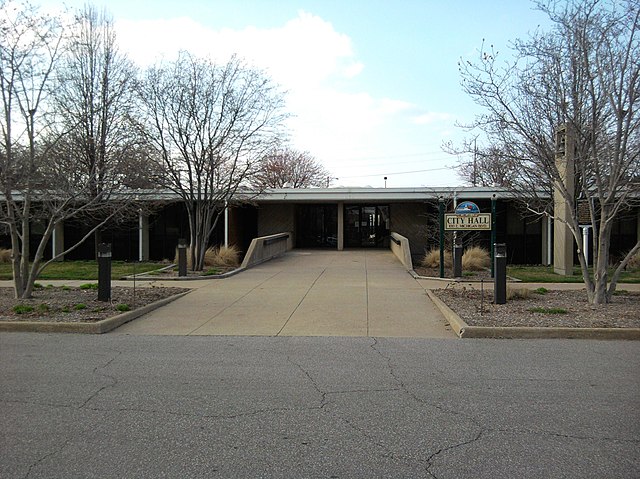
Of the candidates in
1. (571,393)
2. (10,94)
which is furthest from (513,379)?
(10,94)

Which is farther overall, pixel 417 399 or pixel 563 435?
pixel 417 399

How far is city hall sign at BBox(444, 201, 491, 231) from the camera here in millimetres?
17422

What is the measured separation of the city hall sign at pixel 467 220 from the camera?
17.4 meters

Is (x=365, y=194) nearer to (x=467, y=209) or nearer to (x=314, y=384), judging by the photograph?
(x=467, y=209)

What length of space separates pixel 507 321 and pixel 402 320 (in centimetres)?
183

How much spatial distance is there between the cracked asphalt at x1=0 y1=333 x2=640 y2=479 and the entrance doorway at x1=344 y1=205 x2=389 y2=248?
25.0m

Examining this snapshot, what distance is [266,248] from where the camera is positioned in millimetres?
24188

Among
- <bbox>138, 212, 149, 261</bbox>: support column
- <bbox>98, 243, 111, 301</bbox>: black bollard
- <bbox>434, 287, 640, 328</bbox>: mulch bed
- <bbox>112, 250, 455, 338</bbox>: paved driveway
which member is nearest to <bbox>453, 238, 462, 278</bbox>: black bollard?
<bbox>112, 250, 455, 338</bbox>: paved driveway

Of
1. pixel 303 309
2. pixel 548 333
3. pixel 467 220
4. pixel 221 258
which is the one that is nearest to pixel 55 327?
pixel 303 309

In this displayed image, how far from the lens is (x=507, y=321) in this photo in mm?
9797

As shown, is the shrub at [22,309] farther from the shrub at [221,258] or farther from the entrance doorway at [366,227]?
the entrance doorway at [366,227]

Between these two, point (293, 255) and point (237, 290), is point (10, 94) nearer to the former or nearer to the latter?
point (237, 290)

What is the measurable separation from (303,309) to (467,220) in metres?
7.70

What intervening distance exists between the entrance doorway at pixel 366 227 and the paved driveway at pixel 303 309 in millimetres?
14913
